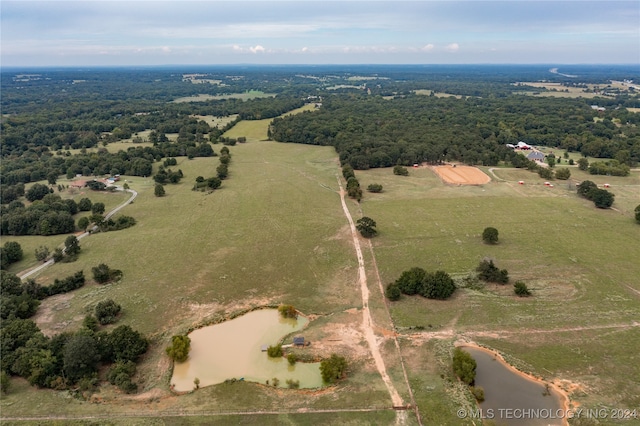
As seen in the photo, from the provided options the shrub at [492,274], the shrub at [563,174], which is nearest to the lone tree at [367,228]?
the shrub at [492,274]

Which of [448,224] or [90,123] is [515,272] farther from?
[90,123]

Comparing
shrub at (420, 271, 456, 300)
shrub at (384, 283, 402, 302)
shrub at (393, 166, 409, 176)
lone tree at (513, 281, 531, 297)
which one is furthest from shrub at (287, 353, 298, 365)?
shrub at (393, 166, 409, 176)

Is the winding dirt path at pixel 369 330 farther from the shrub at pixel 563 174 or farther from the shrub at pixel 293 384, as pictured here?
the shrub at pixel 563 174

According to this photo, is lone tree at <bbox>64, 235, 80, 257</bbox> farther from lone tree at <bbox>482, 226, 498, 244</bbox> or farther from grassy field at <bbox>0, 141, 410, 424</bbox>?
lone tree at <bbox>482, 226, 498, 244</bbox>

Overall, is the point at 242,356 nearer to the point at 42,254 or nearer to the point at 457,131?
the point at 42,254

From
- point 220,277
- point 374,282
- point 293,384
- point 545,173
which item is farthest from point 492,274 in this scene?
point 545,173
